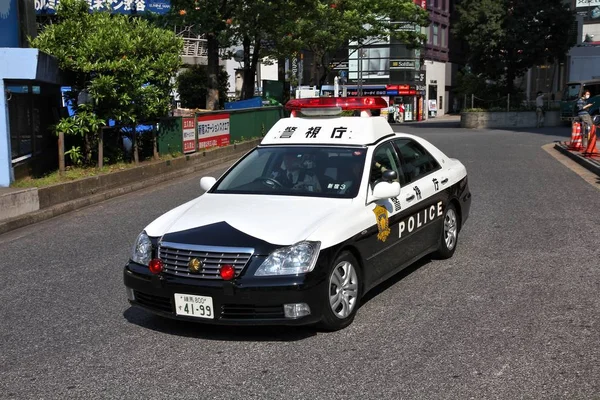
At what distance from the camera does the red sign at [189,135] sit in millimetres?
17734

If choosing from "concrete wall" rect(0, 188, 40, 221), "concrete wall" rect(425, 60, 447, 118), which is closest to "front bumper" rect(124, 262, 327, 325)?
"concrete wall" rect(0, 188, 40, 221)

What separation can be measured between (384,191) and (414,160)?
53.0 inches

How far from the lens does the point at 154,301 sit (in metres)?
5.13

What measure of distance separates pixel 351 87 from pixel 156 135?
150 feet

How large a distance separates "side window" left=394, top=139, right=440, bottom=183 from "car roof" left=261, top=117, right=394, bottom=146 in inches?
8.1

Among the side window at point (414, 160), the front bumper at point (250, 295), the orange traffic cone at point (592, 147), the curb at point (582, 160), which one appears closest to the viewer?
the front bumper at point (250, 295)

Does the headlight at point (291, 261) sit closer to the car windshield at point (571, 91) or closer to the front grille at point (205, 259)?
the front grille at point (205, 259)

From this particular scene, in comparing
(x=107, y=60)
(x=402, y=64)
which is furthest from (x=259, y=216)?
(x=402, y=64)

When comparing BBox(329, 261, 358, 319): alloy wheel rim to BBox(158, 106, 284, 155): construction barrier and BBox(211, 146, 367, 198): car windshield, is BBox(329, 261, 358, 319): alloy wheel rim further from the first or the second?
BBox(158, 106, 284, 155): construction barrier

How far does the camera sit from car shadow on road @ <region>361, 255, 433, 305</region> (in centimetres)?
613

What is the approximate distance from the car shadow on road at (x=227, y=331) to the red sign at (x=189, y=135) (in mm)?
12480

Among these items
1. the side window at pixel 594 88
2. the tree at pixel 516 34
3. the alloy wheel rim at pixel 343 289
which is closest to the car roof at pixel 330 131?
the alloy wheel rim at pixel 343 289

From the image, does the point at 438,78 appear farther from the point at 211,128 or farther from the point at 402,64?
the point at 211,128

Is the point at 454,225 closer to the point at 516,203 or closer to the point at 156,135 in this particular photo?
the point at 516,203
